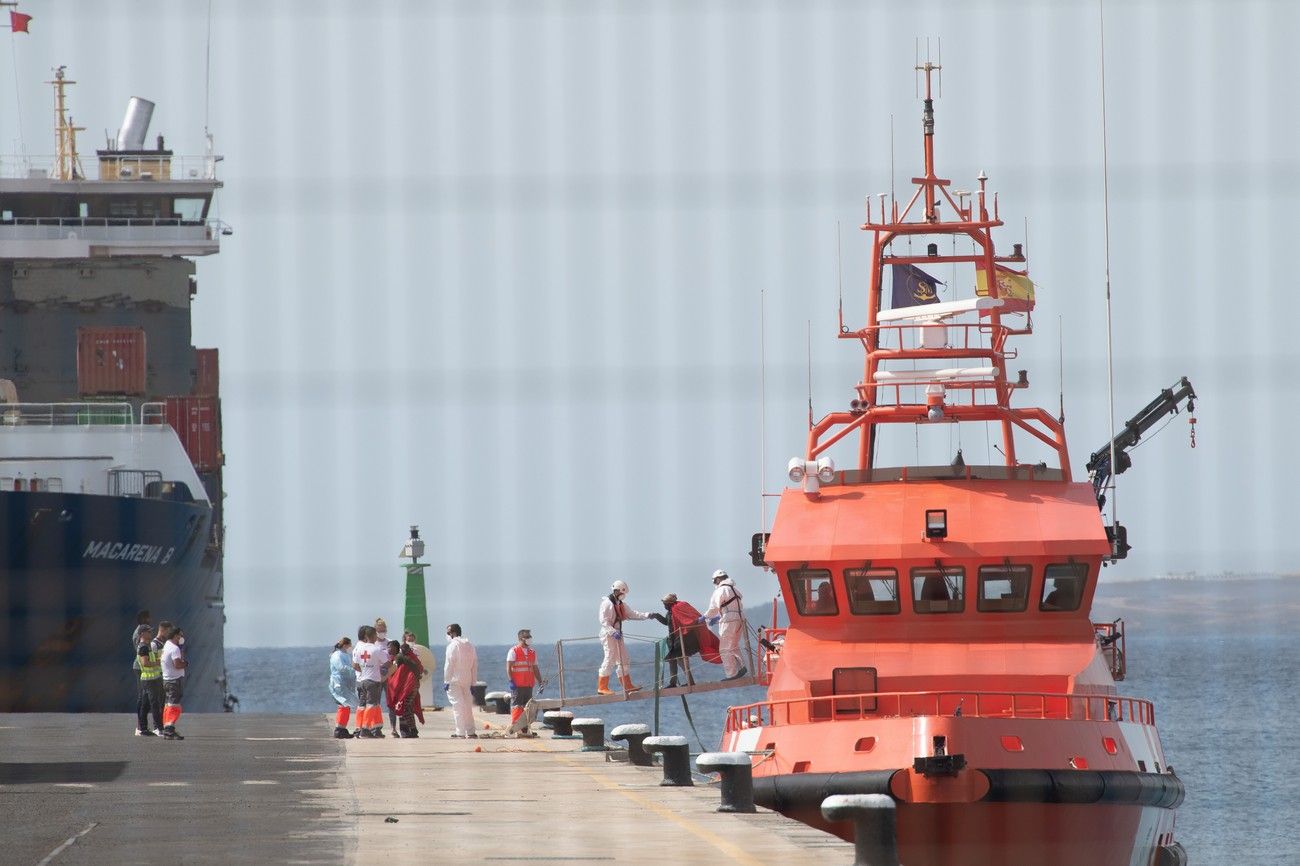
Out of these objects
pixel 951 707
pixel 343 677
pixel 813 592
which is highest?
pixel 813 592

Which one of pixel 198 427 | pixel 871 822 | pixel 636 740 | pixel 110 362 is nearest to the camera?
pixel 871 822

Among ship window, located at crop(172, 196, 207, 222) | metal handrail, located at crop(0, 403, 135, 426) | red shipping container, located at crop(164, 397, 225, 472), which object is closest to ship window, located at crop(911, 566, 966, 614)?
metal handrail, located at crop(0, 403, 135, 426)

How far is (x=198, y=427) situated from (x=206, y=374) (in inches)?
181

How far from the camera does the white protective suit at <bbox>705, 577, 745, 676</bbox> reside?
2558 centimetres

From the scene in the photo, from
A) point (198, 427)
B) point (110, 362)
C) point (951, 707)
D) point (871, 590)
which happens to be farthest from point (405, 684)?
point (198, 427)

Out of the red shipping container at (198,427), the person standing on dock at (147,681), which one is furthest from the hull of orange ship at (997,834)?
the red shipping container at (198,427)

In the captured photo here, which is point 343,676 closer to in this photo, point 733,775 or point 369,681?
point 369,681

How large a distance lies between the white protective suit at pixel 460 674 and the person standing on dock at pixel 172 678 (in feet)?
10.9

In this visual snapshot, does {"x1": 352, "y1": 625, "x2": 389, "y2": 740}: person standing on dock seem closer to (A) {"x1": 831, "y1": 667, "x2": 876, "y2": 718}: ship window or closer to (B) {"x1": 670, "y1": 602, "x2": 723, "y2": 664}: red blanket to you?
(B) {"x1": 670, "y1": 602, "x2": 723, "y2": 664}: red blanket

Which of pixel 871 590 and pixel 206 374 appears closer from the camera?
pixel 871 590

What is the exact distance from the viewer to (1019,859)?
1881 cm

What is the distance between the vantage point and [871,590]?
22.1 meters

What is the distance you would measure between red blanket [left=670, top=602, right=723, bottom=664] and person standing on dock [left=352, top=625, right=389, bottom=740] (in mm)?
3961

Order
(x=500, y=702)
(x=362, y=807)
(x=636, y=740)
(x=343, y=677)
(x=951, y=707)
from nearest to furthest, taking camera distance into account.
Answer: (x=362, y=807) < (x=951, y=707) < (x=636, y=740) < (x=343, y=677) < (x=500, y=702)
